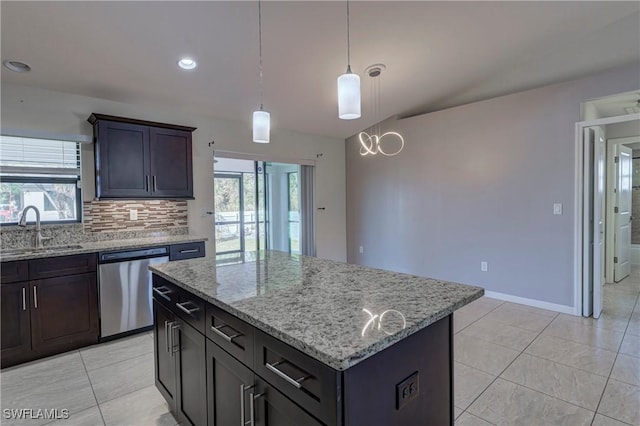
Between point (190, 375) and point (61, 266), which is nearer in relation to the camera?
point (190, 375)

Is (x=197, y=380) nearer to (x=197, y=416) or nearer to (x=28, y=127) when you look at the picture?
(x=197, y=416)

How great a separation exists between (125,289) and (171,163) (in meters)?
1.39

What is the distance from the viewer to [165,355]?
197cm

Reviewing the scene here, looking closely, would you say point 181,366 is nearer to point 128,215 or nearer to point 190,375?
point 190,375

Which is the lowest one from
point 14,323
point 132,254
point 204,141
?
point 14,323

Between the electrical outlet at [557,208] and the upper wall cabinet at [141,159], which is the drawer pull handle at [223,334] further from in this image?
the electrical outlet at [557,208]

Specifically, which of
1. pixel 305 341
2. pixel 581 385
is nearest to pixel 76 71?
pixel 305 341

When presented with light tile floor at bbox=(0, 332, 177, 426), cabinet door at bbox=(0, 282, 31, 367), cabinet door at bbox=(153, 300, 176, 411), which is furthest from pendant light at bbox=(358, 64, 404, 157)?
cabinet door at bbox=(0, 282, 31, 367)

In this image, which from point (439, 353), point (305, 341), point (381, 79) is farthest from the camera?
point (381, 79)

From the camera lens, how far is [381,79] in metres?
3.87

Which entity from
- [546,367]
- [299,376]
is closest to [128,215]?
[299,376]

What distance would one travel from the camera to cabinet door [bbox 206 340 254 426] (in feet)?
4.03

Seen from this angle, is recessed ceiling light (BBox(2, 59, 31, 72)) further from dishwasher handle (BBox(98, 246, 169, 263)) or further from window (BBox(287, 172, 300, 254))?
window (BBox(287, 172, 300, 254))

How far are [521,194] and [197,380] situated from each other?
3971 mm
